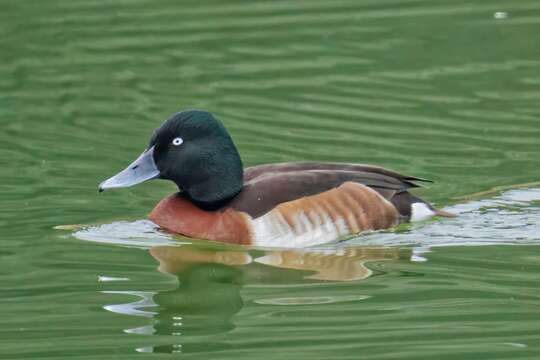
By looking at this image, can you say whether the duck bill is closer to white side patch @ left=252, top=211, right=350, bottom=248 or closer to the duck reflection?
the duck reflection

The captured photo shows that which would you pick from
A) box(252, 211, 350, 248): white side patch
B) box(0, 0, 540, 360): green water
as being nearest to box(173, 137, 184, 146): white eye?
box(0, 0, 540, 360): green water

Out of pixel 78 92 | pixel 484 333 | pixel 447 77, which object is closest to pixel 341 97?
pixel 447 77

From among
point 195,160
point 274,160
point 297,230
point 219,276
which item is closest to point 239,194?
point 195,160

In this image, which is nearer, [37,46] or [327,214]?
[327,214]

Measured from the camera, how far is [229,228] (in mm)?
10133

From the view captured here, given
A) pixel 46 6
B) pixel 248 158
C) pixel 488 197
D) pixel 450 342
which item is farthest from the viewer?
pixel 46 6

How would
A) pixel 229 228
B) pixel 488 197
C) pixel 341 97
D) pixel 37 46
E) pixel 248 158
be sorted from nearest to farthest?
pixel 229 228 → pixel 488 197 → pixel 248 158 → pixel 341 97 → pixel 37 46

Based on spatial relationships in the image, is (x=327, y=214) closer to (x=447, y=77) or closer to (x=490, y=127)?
(x=490, y=127)

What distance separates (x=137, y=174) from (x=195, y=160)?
15.8 inches

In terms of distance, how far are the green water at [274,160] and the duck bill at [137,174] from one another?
0.34 m

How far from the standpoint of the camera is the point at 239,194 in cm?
1036

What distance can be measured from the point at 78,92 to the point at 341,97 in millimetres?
2427

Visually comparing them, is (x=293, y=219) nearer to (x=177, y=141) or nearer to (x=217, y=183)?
(x=217, y=183)

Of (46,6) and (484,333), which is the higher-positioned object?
(46,6)
